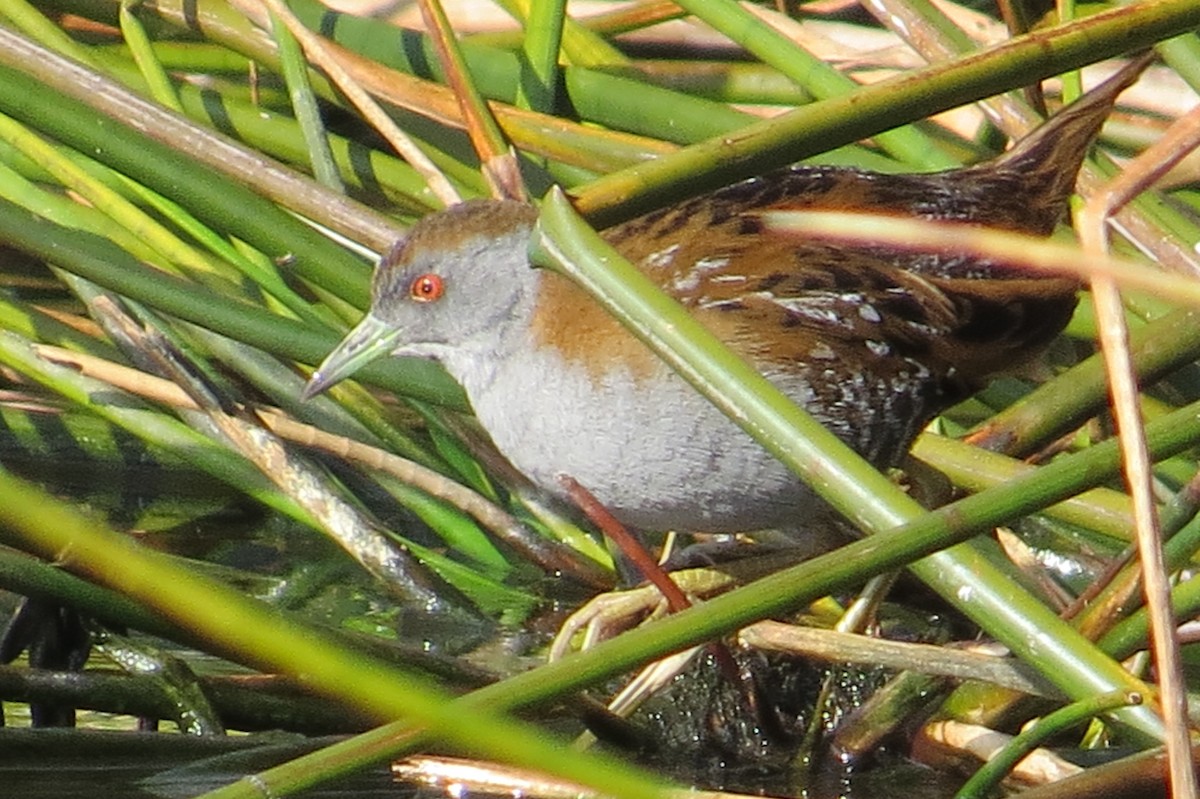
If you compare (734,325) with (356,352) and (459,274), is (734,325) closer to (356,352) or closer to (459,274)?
(459,274)

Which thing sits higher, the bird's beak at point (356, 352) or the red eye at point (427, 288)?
the red eye at point (427, 288)

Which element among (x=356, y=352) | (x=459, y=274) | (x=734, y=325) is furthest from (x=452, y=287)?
(x=734, y=325)

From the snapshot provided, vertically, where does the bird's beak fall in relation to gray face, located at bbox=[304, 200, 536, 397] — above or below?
below

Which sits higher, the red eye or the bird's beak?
the red eye

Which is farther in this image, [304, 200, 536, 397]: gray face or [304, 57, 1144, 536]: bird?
[304, 200, 536, 397]: gray face

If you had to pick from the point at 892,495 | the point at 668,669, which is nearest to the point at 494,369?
the point at 668,669

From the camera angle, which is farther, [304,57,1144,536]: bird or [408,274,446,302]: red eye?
[408,274,446,302]: red eye

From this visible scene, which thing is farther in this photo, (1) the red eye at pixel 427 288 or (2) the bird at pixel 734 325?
(1) the red eye at pixel 427 288
